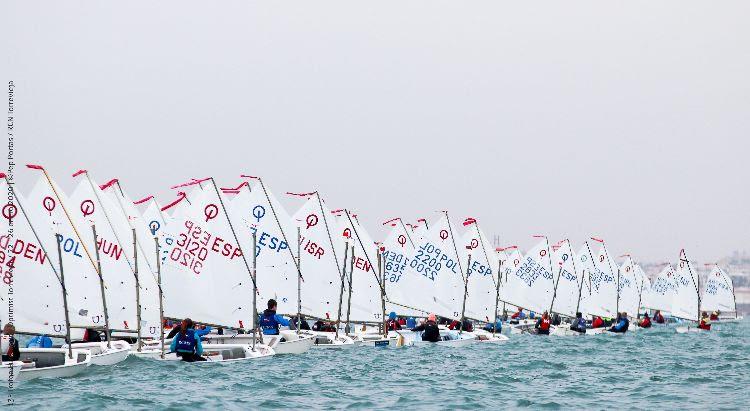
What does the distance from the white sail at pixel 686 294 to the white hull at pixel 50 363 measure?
67.0m

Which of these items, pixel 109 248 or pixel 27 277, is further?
pixel 109 248

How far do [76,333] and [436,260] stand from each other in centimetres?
1932

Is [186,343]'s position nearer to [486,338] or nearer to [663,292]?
[486,338]

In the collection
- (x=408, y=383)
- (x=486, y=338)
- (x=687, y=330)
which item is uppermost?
(x=486, y=338)

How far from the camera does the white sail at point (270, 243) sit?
38.8 meters

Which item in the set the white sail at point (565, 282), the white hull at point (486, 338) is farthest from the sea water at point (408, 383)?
the white sail at point (565, 282)

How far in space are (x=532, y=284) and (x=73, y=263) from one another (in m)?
38.6

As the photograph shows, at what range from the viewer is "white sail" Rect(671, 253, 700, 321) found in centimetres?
8581

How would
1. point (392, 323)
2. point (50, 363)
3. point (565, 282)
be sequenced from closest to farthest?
point (50, 363) < point (392, 323) < point (565, 282)

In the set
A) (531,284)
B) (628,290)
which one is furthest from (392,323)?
(628,290)

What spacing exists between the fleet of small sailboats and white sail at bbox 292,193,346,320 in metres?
0.05

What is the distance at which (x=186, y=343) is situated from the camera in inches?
1133

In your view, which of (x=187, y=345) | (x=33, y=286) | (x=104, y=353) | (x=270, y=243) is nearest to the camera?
(x=33, y=286)

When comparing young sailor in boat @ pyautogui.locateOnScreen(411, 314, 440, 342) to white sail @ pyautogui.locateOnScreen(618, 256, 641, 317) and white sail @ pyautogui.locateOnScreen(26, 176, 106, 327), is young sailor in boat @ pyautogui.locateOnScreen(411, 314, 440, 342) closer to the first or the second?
white sail @ pyautogui.locateOnScreen(26, 176, 106, 327)
